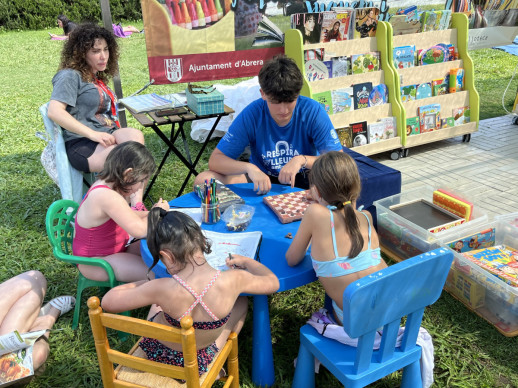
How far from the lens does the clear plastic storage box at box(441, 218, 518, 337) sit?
2.87m

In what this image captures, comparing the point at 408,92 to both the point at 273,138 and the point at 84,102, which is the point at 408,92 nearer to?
the point at 273,138

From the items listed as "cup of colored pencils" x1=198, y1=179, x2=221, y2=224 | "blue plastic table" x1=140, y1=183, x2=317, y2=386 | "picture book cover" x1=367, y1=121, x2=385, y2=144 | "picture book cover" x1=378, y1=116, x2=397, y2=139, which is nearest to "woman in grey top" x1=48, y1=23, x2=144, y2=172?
"blue plastic table" x1=140, y1=183, x2=317, y2=386

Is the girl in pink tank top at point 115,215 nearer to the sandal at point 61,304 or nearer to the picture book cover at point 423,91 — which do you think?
the sandal at point 61,304

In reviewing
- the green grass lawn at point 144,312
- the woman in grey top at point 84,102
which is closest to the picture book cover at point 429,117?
the green grass lawn at point 144,312

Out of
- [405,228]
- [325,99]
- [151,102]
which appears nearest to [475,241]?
[405,228]

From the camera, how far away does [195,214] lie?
2688 mm

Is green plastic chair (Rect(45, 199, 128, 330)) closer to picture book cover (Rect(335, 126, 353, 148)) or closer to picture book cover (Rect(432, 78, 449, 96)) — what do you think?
picture book cover (Rect(335, 126, 353, 148))

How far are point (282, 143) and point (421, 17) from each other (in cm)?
349

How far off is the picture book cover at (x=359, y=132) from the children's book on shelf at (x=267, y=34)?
134 cm

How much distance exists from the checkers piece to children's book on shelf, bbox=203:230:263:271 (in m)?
0.25

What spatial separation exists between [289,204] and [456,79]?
4.18 metres

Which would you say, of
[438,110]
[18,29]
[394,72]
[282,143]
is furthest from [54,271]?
[18,29]

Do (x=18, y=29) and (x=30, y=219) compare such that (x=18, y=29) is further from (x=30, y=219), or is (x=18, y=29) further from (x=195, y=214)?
(x=195, y=214)

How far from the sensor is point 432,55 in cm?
568
